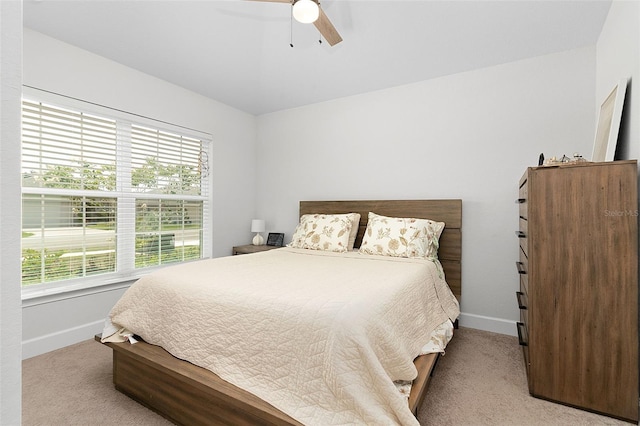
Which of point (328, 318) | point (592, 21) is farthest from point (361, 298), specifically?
point (592, 21)

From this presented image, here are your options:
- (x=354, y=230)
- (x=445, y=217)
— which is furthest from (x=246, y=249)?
(x=445, y=217)

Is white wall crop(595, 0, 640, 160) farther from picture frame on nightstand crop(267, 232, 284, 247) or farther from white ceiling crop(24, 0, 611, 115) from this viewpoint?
picture frame on nightstand crop(267, 232, 284, 247)

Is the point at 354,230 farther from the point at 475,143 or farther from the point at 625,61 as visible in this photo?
the point at 625,61

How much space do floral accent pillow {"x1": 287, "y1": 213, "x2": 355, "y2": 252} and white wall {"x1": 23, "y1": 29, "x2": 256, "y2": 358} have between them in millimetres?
1232

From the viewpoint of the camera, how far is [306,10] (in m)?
1.77

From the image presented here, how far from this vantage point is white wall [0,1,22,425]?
469 millimetres

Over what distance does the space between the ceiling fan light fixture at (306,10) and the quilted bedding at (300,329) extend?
1.52m

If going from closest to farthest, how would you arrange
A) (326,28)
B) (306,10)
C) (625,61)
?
(306,10) < (625,61) < (326,28)

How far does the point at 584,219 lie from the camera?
70.2 inches

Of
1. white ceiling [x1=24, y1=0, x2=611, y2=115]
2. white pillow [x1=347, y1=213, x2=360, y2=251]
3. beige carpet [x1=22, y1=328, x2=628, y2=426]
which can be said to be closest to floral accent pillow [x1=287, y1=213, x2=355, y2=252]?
white pillow [x1=347, y1=213, x2=360, y2=251]

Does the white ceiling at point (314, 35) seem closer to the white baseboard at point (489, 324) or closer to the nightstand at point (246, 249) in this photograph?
the nightstand at point (246, 249)

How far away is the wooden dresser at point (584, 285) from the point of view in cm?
168

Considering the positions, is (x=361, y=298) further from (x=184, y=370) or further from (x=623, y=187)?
(x=623, y=187)

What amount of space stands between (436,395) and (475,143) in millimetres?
2245
